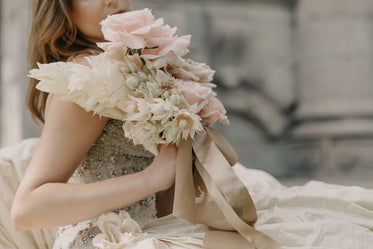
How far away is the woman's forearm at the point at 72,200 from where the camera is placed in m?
1.26

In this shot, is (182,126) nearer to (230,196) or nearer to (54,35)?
(230,196)

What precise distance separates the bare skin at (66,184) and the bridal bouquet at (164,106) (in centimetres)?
6

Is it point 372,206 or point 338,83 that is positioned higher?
point 372,206

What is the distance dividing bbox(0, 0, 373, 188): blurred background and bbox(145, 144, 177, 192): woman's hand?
429 cm

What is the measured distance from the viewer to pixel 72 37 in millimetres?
1624

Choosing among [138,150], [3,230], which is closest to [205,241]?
[138,150]

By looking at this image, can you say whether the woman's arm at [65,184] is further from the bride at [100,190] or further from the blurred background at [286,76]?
the blurred background at [286,76]

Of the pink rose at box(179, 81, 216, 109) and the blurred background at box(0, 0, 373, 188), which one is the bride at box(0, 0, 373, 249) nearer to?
the pink rose at box(179, 81, 216, 109)

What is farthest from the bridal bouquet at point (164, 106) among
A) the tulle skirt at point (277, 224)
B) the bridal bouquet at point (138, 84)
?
the tulle skirt at point (277, 224)

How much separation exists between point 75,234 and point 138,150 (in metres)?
0.34

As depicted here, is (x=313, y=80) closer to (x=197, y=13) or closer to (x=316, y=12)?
(x=316, y=12)

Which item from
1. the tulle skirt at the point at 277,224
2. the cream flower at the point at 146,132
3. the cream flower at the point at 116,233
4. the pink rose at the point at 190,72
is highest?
the pink rose at the point at 190,72

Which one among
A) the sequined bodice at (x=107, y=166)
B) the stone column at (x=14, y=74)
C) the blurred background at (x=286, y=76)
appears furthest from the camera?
the blurred background at (x=286, y=76)

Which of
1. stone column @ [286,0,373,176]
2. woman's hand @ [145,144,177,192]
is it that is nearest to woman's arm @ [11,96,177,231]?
woman's hand @ [145,144,177,192]
